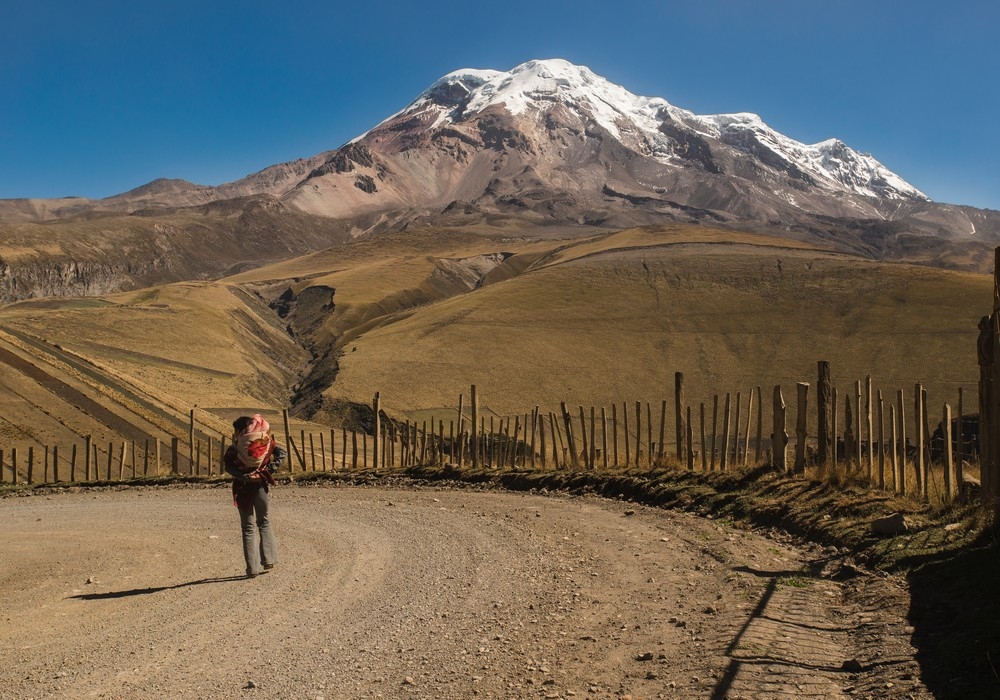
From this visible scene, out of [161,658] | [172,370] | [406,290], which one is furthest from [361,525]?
[406,290]

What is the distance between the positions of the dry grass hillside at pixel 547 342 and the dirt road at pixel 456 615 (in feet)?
128

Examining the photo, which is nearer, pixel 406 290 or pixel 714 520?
pixel 714 520

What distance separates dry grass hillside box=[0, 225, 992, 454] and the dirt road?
38.9 metres

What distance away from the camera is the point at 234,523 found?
653 inches

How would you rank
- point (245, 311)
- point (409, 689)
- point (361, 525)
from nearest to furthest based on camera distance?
1. point (409, 689)
2. point (361, 525)
3. point (245, 311)

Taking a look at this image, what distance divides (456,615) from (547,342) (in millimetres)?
90280

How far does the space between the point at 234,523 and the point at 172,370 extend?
76.1 m

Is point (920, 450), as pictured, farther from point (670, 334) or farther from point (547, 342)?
point (670, 334)

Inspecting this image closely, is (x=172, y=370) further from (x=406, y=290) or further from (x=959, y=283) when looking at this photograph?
(x=959, y=283)

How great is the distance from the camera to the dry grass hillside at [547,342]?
Answer: 78250 millimetres

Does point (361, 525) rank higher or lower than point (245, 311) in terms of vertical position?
lower

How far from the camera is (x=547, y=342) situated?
99250 mm

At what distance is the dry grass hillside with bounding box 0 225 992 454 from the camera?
78.2 metres

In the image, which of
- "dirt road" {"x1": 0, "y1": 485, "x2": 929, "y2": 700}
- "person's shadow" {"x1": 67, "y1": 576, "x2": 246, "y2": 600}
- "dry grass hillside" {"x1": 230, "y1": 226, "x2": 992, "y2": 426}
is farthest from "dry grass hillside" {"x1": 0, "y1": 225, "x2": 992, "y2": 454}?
"person's shadow" {"x1": 67, "y1": 576, "x2": 246, "y2": 600}
